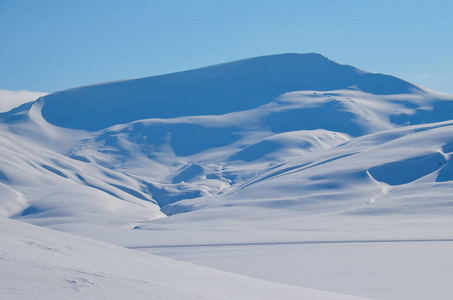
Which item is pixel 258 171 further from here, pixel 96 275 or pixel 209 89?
pixel 96 275

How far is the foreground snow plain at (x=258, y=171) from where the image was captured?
17406mm

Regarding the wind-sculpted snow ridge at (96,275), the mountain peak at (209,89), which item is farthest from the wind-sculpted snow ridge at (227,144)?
the wind-sculpted snow ridge at (96,275)

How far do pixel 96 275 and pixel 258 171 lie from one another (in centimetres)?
6849

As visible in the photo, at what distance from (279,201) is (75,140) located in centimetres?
6647

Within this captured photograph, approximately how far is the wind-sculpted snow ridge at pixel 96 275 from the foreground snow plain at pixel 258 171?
3480 mm

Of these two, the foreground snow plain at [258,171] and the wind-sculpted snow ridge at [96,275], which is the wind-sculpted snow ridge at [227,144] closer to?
the foreground snow plain at [258,171]

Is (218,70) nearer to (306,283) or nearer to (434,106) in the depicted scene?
(434,106)

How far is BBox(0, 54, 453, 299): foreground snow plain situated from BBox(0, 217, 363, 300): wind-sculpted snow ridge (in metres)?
3.48

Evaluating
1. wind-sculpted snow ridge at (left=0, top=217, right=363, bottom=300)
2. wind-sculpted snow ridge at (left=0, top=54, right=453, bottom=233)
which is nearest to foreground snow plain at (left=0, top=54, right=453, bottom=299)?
wind-sculpted snow ridge at (left=0, top=54, right=453, bottom=233)

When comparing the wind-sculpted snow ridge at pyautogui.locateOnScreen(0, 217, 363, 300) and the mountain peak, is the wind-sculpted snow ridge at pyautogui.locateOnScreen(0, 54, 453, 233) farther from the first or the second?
the wind-sculpted snow ridge at pyautogui.locateOnScreen(0, 217, 363, 300)

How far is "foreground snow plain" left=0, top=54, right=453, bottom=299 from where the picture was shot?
57.1 ft

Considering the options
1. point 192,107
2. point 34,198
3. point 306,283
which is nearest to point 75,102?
point 192,107

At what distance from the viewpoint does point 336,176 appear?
48344mm

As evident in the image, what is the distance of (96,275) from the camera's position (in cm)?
712
